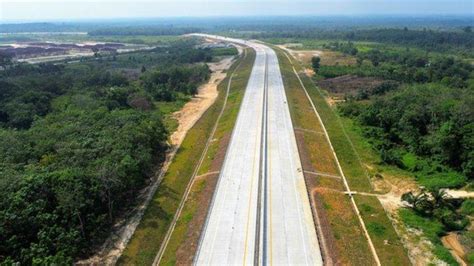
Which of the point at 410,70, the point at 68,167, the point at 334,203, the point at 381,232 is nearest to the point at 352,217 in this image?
the point at 334,203

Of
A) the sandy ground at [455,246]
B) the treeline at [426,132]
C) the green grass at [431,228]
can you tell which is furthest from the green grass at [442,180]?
the sandy ground at [455,246]

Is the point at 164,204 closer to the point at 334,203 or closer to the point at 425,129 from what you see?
the point at 334,203

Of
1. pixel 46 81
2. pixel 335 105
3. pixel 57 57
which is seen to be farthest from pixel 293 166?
pixel 57 57

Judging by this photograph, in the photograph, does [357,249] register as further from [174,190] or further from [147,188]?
[147,188]

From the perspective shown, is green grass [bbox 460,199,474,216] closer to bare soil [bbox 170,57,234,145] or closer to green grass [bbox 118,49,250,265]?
green grass [bbox 118,49,250,265]

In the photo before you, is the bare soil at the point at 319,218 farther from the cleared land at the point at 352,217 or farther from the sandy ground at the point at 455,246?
the sandy ground at the point at 455,246
